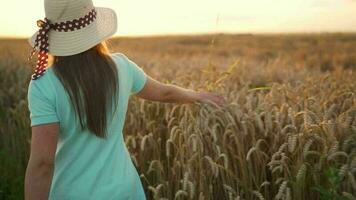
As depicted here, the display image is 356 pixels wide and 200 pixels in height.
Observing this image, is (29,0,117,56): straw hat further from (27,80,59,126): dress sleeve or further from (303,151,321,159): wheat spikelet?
(303,151,321,159): wheat spikelet

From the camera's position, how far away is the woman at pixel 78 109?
2.57 metres

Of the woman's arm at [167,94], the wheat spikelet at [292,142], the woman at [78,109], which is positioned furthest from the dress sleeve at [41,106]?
the wheat spikelet at [292,142]

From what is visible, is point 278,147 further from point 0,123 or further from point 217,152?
point 0,123

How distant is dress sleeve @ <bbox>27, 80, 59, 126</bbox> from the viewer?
2537mm

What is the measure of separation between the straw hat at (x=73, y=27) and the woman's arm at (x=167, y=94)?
473mm

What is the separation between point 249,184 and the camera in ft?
12.0

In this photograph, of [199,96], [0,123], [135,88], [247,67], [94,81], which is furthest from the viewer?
[247,67]

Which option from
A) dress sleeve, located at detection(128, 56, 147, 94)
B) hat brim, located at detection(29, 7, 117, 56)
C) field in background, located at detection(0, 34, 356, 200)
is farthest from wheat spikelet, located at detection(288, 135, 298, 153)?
hat brim, located at detection(29, 7, 117, 56)

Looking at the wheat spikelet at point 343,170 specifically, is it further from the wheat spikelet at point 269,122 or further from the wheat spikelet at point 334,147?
the wheat spikelet at point 269,122

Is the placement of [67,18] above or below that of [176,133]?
above

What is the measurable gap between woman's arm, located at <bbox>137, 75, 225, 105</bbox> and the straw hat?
47 centimetres

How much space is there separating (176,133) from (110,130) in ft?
4.02

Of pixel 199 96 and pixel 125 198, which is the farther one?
pixel 199 96

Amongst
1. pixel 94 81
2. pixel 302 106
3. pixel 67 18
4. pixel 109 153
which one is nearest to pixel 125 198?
pixel 109 153
